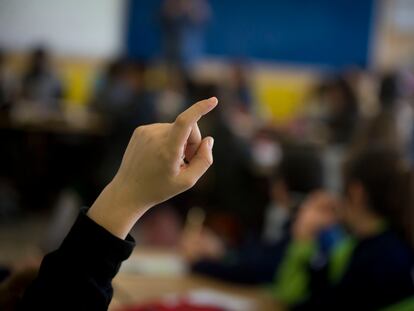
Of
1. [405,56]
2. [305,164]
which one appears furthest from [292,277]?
[405,56]

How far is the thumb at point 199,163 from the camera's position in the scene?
1.53 ft

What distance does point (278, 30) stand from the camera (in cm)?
638

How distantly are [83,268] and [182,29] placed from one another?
546cm

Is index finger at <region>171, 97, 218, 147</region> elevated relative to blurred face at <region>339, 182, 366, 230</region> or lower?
elevated

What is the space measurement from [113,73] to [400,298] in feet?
11.5

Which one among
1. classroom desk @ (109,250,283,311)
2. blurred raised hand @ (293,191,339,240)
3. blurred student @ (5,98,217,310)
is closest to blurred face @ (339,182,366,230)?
blurred raised hand @ (293,191,339,240)

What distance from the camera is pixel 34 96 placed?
4023mm

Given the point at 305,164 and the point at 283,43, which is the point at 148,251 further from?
the point at 283,43

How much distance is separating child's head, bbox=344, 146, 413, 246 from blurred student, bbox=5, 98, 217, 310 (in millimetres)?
820

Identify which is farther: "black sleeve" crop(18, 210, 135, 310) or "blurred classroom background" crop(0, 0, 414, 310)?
"blurred classroom background" crop(0, 0, 414, 310)

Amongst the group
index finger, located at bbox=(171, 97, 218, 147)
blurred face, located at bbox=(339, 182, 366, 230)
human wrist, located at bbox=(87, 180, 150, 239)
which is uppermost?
index finger, located at bbox=(171, 97, 218, 147)

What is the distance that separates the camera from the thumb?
46cm

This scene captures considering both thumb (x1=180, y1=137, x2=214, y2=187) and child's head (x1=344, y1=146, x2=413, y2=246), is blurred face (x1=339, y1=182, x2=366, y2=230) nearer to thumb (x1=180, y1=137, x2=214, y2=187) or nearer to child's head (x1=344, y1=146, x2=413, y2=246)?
child's head (x1=344, y1=146, x2=413, y2=246)

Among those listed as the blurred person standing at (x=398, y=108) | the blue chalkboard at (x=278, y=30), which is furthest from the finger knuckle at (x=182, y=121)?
the blue chalkboard at (x=278, y=30)
